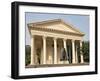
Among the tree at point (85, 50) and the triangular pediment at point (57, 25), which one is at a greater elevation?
the triangular pediment at point (57, 25)

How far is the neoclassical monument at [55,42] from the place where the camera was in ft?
5.12

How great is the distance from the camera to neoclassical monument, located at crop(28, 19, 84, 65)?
61.5 inches

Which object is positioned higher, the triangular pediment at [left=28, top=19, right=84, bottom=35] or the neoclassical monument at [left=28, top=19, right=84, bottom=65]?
the triangular pediment at [left=28, top=19, right=84, bottom=35]

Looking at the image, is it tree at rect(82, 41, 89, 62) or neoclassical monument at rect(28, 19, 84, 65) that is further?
tree at rect(82, 41, 89, 62)

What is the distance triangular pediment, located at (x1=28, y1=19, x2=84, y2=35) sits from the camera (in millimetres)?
1576

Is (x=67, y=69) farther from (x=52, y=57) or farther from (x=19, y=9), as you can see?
(x=19, y=9)

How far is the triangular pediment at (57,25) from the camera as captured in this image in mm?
1576

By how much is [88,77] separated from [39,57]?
0.29m

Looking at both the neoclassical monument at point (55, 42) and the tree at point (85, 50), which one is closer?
the neoclassical monument at point (55, 42)

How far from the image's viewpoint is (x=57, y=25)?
1612 millimetres

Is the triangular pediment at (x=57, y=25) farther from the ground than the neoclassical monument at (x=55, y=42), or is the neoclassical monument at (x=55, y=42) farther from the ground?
the triangular pediment at (x=57, y=25)

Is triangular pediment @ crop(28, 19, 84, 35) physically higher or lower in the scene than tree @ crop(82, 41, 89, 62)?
higher

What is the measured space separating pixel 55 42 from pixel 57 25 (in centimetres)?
8

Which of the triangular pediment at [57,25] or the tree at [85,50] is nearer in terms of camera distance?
the triangular pediment at [57,25]
